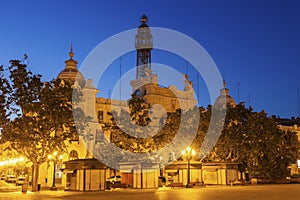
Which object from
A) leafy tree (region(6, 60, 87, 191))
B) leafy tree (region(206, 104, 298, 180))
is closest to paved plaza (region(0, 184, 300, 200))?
leafy tree (region(6, 60, 87, 191))

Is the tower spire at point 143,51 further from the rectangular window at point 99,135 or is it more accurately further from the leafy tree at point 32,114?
the leafy tree at point 32,114

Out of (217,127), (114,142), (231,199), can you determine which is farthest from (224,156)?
(231,199)

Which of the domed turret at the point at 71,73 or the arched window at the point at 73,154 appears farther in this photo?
the domed turret at the point at 71,73

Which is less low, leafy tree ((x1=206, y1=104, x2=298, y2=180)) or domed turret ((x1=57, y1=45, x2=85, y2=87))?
domed turret ((x1=57, y1=45, x2=85, y2=87))

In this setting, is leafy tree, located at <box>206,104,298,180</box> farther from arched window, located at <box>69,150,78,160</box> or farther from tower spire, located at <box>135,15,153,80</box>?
tower spire, located at <box>135,15,153,80</box>

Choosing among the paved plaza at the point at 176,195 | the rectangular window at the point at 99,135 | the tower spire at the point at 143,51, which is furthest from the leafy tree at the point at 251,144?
the tower spire at the point at 143,51

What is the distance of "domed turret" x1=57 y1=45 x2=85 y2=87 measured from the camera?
60.8 metres

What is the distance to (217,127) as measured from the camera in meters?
48.4

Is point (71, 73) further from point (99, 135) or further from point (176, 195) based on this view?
point (176, 195)

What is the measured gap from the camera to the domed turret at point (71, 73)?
60.8 metres

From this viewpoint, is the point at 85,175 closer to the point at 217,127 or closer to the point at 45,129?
the point at 45,129

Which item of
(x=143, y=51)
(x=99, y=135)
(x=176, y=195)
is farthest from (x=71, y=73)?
(x=176, y=195)

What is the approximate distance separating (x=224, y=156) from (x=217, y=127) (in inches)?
159

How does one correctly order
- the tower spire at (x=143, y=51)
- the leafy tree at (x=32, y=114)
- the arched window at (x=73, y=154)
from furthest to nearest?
1. the tower spire at (x=143, y=51)
2. the arched window at (x=73, y=154)
3. the leafy tree at (x=32, y=114)
